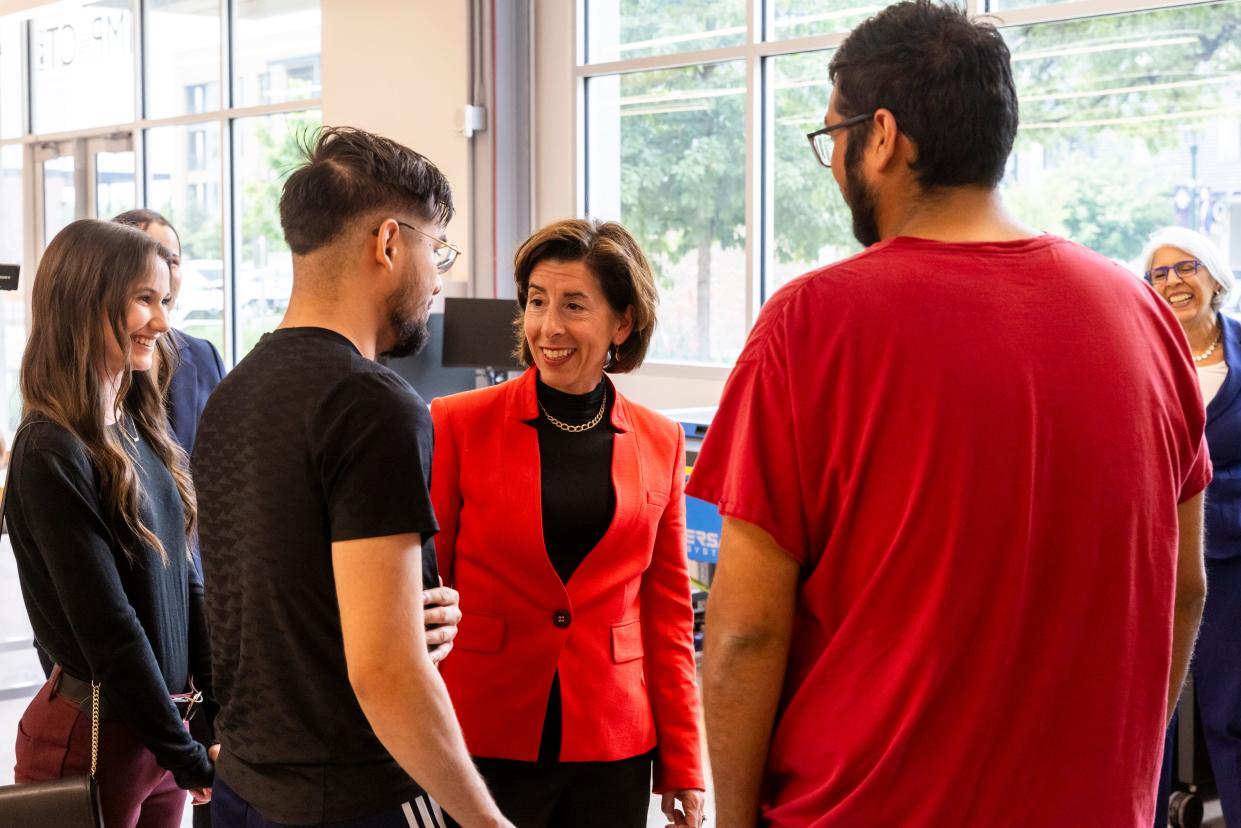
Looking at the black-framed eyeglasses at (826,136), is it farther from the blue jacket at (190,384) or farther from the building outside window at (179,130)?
the building outside window at (179,130)

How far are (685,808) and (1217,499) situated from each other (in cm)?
220

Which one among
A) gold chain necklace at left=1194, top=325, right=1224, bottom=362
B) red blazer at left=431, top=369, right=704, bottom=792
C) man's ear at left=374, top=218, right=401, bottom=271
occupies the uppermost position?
man's ear at left=374, top=218, right=401, bottom=271

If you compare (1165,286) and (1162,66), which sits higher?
(1162,66)

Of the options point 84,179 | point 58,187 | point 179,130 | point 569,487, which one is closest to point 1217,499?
point 569,487

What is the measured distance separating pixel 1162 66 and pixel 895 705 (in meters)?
4.28

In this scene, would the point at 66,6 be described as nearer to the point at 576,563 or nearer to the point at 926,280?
the point at 576,563

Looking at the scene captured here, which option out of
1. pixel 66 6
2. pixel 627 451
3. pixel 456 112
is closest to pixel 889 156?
pixel 627 451

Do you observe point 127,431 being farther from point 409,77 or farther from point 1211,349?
point 409,77

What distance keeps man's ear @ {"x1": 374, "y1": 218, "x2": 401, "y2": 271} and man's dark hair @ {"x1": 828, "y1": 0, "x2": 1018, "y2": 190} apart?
558mm

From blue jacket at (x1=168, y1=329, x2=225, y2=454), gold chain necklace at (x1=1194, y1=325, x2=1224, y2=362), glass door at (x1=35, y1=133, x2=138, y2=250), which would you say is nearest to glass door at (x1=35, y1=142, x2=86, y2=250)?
glass door at (x1=35, y1=133, x2=138, y2=250)

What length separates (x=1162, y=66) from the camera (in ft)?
15.9

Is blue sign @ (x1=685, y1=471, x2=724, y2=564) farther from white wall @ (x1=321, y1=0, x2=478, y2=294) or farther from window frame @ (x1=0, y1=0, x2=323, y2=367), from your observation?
window frame @ (x1=0, y1=0, x2=323, y2=367)

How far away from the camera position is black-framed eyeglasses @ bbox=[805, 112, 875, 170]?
4.33 feet

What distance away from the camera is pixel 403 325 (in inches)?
61.9
